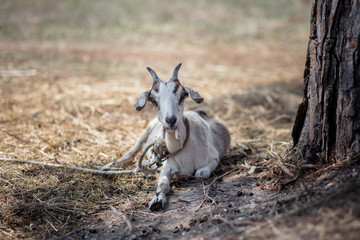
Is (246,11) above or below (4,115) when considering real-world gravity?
above

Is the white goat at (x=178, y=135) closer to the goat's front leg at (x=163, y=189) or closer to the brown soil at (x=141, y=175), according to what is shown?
the goat's front leg at (x=163, y=189)

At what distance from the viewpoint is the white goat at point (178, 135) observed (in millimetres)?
4176

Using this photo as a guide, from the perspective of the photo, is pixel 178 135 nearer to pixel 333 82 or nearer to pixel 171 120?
pixel 171 120

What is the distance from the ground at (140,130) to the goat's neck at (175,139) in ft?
1.32

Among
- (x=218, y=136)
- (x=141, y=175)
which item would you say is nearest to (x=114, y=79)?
(x=218, y=136)

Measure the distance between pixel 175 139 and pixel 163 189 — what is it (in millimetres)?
633

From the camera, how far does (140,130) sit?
6.54 meters

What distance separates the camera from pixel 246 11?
18.8 metres

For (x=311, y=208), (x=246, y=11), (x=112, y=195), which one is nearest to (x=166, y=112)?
(x=112, y=195)

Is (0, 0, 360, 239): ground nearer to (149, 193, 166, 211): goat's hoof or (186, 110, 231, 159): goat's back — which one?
(149, 193, 166, 211): goat's hoof

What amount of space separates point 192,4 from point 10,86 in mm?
13022

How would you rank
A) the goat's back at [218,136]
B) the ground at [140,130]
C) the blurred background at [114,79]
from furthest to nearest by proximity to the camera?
the goat's back at [218,136] → the blurred background at [114,79] → the ground at [140,130]

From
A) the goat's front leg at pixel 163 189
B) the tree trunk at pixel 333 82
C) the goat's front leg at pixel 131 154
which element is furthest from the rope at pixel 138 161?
the tree trunk at pixel 333 82

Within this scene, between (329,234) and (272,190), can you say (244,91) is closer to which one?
(272,190)
